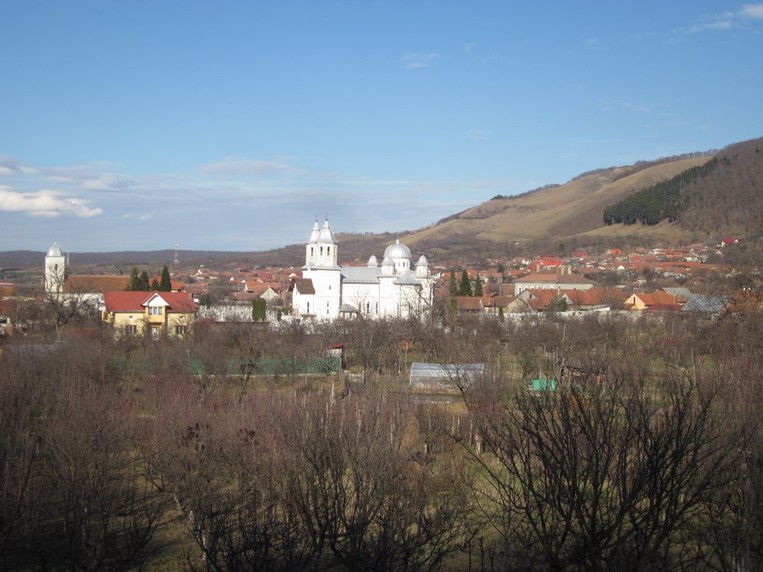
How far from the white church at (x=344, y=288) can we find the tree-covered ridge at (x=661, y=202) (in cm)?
7714

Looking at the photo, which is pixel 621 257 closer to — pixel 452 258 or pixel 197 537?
pixel 452 258

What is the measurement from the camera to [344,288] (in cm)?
6066

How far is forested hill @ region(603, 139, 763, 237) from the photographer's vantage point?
114 meters

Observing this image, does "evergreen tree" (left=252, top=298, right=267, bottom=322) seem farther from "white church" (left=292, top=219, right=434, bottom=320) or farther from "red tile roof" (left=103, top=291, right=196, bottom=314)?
"red tile roof" (left=103, top=291, right=196, bottom=314)

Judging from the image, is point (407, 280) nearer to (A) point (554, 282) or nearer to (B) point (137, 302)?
(B) point (137, 302)

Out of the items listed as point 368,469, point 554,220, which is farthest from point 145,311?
point 554,220

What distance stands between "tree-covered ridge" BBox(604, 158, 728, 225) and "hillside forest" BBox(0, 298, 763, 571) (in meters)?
101

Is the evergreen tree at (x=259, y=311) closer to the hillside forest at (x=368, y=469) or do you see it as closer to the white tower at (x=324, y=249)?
the white tower at (x=324, y=249)

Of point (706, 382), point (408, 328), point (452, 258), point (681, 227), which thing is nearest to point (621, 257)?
point (681, 227)

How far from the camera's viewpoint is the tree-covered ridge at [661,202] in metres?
126

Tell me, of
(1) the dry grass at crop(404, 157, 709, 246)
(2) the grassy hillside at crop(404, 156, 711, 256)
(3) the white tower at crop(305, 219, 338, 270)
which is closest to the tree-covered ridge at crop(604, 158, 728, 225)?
(1) the dry grass at crop(404, 157, 709, 246)

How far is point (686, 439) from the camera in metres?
7.31

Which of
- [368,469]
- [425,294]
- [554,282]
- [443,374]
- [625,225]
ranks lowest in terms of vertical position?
[443,374]

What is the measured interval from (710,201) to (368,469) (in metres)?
121
